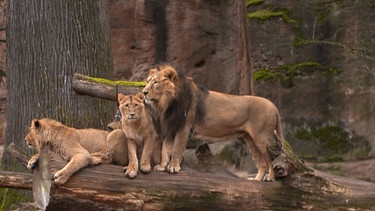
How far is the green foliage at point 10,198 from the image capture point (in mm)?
10305

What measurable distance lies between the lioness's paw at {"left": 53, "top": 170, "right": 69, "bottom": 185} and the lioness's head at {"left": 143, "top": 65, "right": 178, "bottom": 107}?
141 cm

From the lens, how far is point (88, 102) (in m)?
10.4

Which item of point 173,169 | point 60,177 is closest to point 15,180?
point 60,177

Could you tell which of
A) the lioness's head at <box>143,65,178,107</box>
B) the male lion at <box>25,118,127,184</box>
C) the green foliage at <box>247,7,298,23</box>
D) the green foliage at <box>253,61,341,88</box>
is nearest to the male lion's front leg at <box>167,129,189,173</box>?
the lioness's head at <box>143,65,178,107</box>

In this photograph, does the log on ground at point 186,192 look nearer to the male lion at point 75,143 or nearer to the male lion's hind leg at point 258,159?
the male lion at point 75,143

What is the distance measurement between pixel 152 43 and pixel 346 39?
5008 millimetres

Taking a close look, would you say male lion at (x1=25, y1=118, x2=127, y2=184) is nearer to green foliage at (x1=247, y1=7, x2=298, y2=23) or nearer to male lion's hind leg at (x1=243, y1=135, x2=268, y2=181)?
male lion's hind leg at (x1=243, y1=135, x2=268, y2=181)

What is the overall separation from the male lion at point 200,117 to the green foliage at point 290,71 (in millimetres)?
7539

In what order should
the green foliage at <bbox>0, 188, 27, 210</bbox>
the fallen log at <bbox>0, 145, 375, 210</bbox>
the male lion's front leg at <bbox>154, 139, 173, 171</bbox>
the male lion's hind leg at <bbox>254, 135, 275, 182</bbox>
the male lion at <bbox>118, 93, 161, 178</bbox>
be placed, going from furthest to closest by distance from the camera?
the green foliage at <bbox>0, 188, 27, 210</bbox>, the male lion's hind leg at <bbox>254, 135, 275, 182</bbox>, the male lion's front leg at <bbox>154, 139, 173, 171</bbox>, the male lion at <bbox>118, 93, 161, 178</bbox>, the fallen log at <bbox>0, 145, 375, 210</bbox>

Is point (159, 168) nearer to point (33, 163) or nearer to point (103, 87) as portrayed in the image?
point (33, 163)

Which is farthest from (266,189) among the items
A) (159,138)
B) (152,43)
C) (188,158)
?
(152,43)

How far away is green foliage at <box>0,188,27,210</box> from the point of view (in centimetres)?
1030

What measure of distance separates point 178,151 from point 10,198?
2997 millimetres

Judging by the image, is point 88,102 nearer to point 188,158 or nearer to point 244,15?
point 188,158
